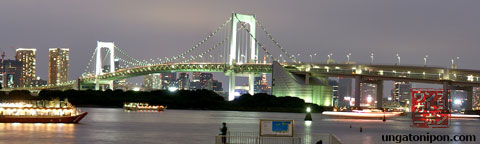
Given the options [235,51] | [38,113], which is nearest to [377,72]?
[235,51]

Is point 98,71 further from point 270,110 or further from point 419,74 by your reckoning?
point 419,74

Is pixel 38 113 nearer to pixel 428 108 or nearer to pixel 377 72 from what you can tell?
pixel 428 108

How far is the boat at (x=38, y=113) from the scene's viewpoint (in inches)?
2352

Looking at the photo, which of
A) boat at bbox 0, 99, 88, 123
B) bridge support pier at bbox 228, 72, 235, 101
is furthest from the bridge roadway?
boat at bbox 0, 99, 88, 123

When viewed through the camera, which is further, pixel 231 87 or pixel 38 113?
pixel 231 87

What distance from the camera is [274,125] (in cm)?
3297

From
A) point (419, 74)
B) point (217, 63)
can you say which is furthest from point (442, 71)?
point (217, 63)

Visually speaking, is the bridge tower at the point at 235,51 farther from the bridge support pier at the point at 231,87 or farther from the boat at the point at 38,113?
the boat at the point at 38,113

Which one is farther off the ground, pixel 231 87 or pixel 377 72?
pixel 377 72

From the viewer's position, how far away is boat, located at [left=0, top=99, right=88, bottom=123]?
196 feet

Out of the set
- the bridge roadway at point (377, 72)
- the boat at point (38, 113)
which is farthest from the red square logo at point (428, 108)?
the boat at point (38, 113)

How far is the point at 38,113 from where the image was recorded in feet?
199

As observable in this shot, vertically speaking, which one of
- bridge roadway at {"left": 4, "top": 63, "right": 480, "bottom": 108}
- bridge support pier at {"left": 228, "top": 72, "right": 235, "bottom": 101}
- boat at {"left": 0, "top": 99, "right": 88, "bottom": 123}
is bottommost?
boat at {"left": 0, "top": 99, "right": 88, "bottom": 123}

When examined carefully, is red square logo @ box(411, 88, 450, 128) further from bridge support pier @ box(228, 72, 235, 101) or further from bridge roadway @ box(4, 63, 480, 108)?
bridge support pier @ box(228, 72, 235, 101)
